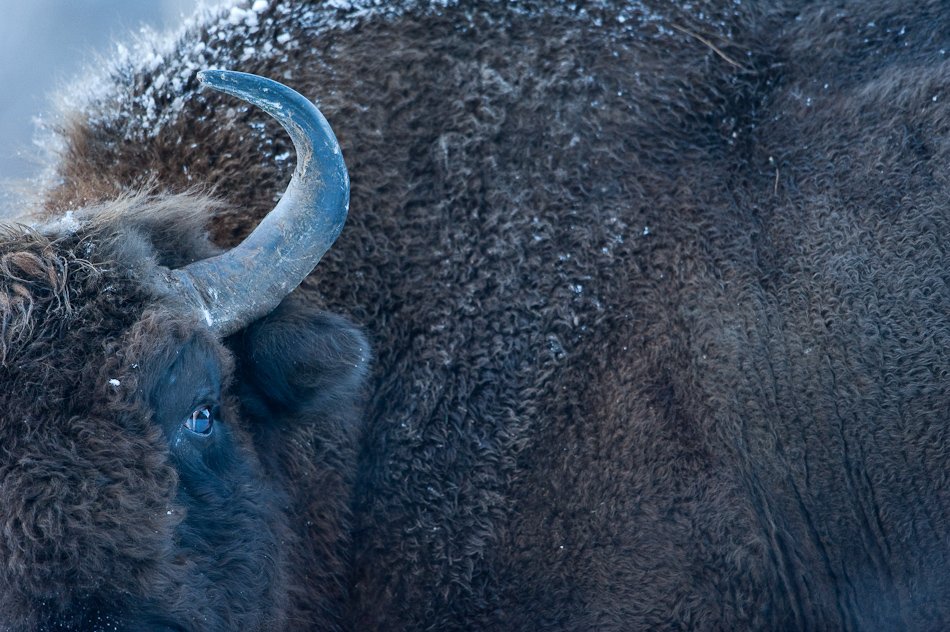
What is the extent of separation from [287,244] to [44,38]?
22.4ft

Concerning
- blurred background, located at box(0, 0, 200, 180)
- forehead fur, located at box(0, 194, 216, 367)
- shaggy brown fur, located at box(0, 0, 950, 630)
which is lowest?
blurred background, located at box(0, 0, 200, 180)

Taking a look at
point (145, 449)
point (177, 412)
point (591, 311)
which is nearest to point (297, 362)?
point (177, 412)

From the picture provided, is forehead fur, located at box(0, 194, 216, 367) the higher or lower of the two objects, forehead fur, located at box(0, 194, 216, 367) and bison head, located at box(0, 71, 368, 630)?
the higher

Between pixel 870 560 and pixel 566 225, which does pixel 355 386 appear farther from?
pixel 870 560

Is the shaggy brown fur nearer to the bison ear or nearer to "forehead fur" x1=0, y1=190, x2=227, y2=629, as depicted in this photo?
the bison ear

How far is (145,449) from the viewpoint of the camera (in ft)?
7.89

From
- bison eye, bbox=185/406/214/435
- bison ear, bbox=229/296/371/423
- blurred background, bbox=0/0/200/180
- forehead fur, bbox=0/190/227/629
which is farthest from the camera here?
blurred background, bbox=0/0/200/180

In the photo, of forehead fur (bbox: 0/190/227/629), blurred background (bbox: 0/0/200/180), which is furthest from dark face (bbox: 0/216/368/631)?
blurred background (bbox: 0/0/200/180)

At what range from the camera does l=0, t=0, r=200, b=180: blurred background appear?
782 cm

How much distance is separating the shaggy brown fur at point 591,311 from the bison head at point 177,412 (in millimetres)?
31

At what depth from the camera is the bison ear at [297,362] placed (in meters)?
2.97

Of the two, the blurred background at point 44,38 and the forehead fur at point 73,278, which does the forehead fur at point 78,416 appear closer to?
the forehead fur at point 73,278

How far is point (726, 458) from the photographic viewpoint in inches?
128

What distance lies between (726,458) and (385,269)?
1.50m
